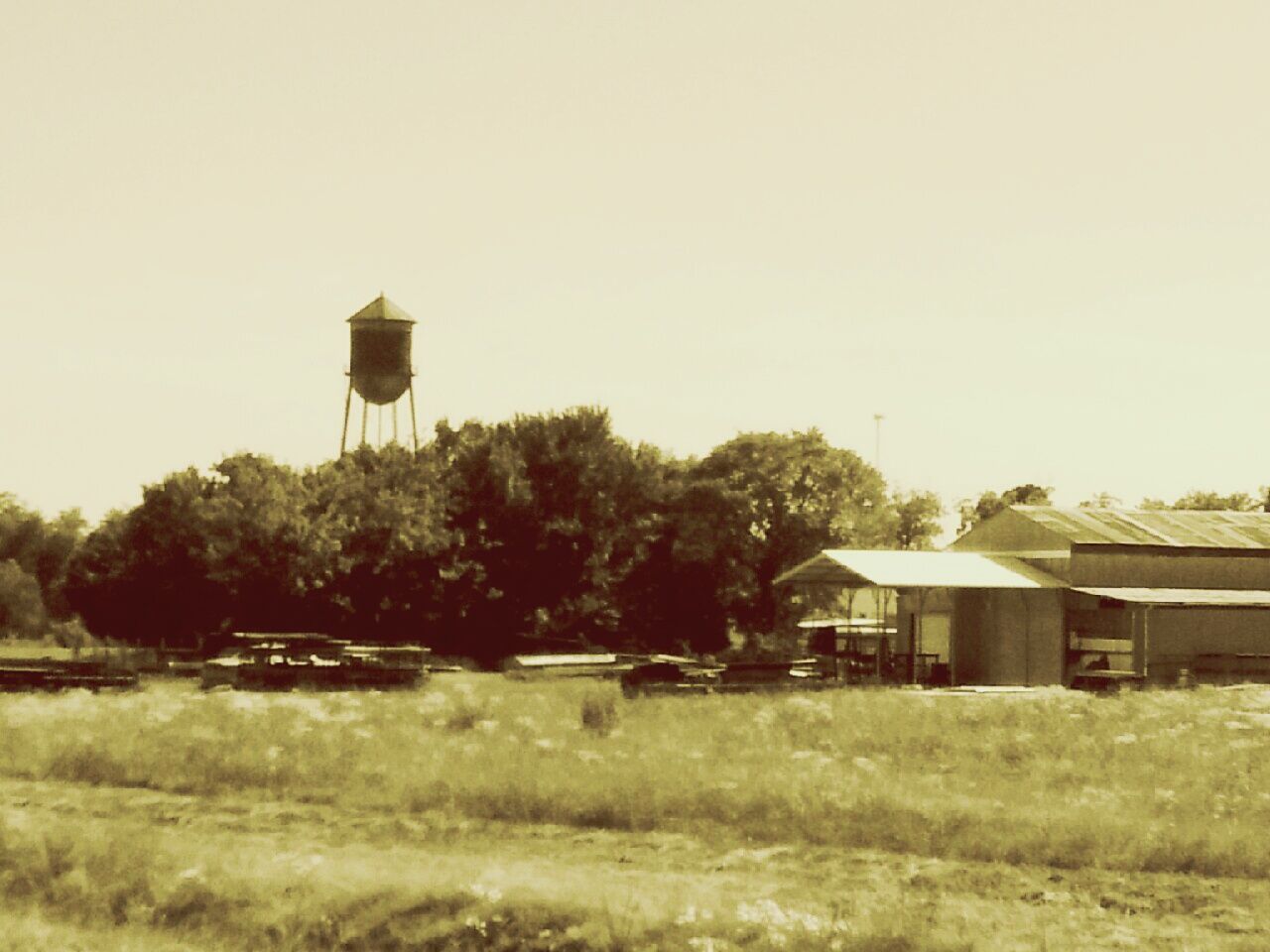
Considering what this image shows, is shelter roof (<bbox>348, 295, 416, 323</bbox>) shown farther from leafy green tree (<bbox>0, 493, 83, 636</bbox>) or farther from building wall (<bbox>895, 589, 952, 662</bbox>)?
leafy green tree (<bbox>0, 493, 83, 636</bbox>)

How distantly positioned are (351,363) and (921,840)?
53.0 meters

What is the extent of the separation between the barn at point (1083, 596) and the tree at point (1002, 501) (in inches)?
2622

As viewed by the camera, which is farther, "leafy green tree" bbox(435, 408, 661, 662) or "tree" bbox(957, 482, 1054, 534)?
"tree" bbox(957, 482, 1054, 534)

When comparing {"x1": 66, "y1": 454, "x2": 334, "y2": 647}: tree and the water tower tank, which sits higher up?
the water tower tank

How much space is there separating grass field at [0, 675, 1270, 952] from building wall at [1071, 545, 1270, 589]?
16.9 m

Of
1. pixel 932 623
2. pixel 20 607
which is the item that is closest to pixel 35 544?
pixel 20 607

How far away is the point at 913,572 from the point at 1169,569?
9.29 metres

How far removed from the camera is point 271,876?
1739 centimetres

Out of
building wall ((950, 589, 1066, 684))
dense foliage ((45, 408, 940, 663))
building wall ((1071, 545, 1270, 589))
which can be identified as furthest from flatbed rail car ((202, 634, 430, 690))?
building wall ((1071, 545, 1270, 589))

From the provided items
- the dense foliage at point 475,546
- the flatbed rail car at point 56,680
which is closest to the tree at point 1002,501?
the dense foliage at point 475,546

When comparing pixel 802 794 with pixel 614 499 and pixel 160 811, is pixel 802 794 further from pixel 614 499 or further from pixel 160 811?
pixel 614 499

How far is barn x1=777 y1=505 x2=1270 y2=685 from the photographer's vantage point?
1810 inches

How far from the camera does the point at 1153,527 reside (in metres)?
52.0

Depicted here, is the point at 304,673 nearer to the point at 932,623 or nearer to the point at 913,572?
the point at 913,572
